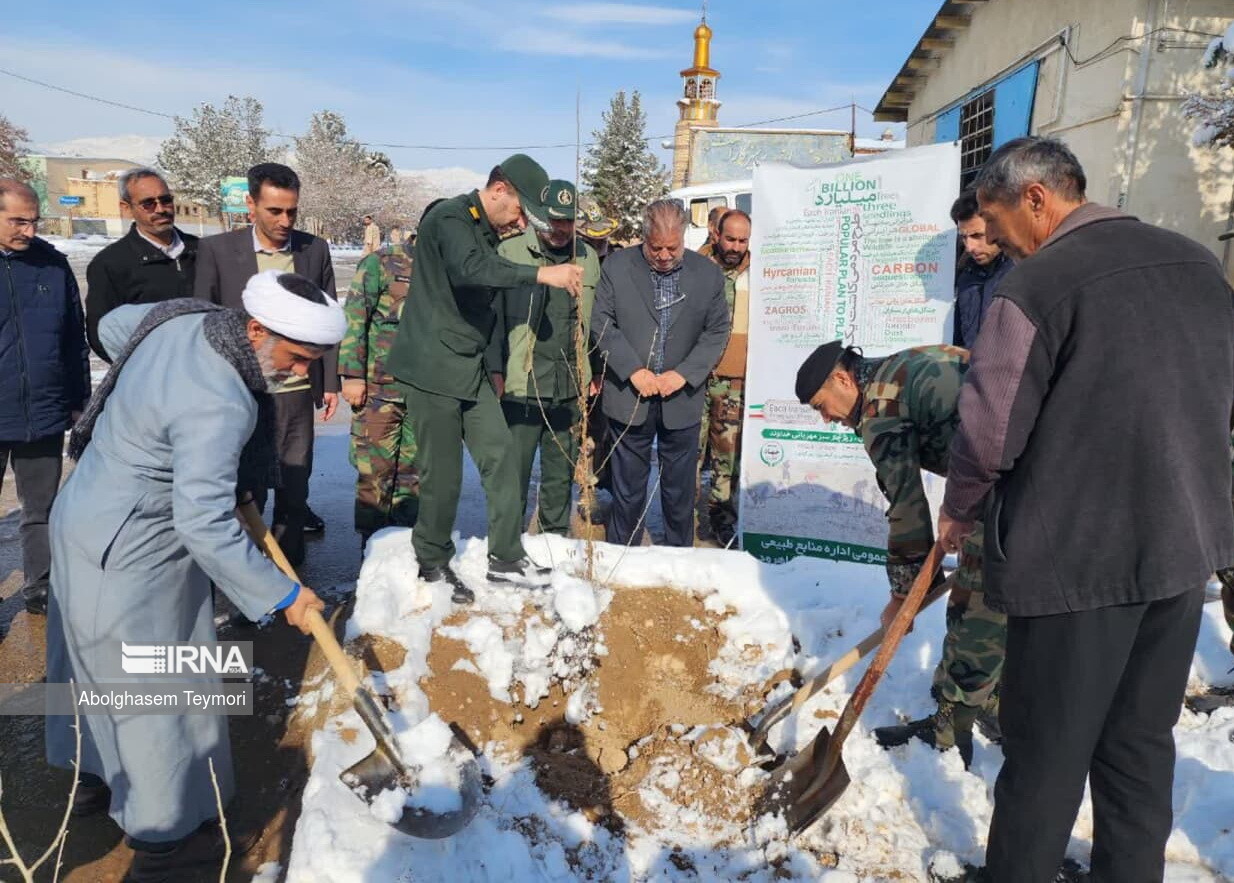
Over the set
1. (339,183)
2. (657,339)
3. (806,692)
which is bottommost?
(806,692)

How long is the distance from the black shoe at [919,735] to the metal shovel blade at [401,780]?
1.44 meters

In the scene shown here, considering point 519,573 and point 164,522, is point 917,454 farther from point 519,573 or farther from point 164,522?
point 164,522

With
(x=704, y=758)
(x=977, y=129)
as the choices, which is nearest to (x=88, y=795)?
(x=704, y=758)

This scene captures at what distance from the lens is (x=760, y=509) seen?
455 cm

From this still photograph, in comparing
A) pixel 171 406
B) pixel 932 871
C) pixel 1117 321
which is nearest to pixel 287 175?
pixel 171 406

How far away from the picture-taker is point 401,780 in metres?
2.31

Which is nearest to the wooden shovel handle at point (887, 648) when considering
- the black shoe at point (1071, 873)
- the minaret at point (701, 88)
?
the black shoe at point (1071, 873)

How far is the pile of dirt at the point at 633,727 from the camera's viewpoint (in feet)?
8.47

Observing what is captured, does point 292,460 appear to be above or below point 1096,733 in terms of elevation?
above

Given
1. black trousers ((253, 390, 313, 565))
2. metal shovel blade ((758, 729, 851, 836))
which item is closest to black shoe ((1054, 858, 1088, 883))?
metal shovel blade ((758, 729, 851, 836))

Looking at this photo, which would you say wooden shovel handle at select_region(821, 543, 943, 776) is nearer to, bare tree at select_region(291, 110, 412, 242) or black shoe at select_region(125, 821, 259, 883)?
black shoe at select_region(125, 821, 259, 883)

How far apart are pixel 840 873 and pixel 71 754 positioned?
2295 millimetres

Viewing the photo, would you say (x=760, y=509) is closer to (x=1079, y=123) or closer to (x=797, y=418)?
(x=797, y=418)

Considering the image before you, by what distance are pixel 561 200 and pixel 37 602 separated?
3098 millimetres
